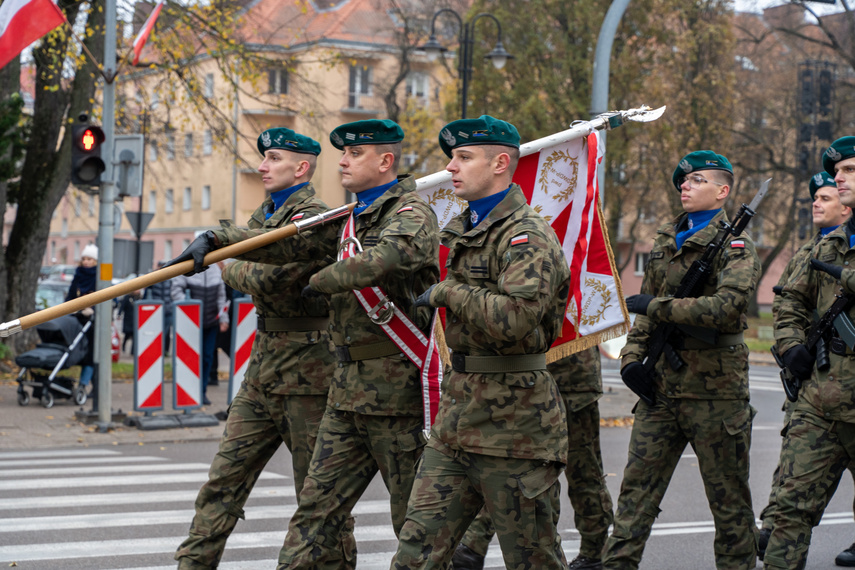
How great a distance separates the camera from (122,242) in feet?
49.4

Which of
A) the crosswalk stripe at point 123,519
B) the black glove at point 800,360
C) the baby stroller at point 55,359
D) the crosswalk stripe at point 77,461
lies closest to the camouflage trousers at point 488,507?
the black glove at point 800,360

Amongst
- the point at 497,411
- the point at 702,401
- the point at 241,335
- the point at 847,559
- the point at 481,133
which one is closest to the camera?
the point at 497,411

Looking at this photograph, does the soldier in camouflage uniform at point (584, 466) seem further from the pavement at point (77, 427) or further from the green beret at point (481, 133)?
the pavement at point (77, 427)

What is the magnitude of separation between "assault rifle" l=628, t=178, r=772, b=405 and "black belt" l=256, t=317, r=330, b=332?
1.67 meters

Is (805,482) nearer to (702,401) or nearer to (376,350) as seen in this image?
(702,401)

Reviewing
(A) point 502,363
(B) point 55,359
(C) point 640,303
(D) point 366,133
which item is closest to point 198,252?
(D) point 366,133

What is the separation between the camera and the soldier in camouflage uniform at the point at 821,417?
17.7 feet

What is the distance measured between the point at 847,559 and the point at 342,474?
11.5 feet

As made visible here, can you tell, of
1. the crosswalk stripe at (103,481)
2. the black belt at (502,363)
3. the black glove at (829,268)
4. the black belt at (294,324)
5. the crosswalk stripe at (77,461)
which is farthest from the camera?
the crosswalk stripe at (77,461)

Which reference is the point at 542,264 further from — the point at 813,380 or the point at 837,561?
the point at 837,561

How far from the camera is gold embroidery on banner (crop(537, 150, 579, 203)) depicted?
19.6ft

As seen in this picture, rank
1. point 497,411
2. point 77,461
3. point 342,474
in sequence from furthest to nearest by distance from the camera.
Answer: point 77,461
point 342,474
point 497,411

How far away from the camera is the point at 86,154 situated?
37.7 feet

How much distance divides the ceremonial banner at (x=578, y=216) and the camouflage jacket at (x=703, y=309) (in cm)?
21
